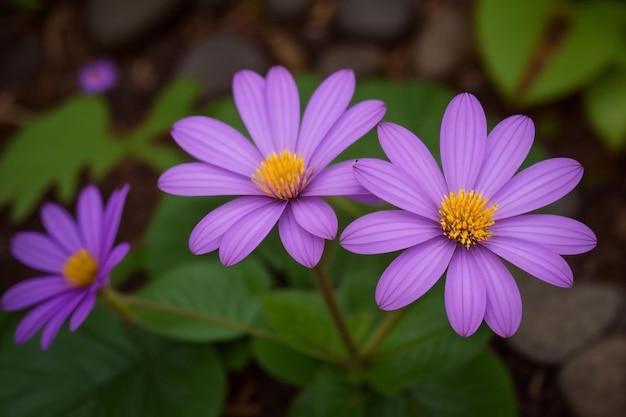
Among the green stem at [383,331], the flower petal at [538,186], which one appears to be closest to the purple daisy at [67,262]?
the green stem at [383,331]

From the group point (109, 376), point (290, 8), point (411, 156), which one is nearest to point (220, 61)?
point (290, 8)

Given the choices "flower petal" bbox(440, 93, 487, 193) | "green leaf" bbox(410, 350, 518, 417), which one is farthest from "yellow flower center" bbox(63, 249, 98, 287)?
"green leaf" bbox(410, 350, 518, 417)

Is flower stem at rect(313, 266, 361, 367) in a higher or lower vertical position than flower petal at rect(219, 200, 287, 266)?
lower

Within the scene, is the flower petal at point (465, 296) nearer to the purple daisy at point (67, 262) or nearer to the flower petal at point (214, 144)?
the flower petal at point (214, 144)

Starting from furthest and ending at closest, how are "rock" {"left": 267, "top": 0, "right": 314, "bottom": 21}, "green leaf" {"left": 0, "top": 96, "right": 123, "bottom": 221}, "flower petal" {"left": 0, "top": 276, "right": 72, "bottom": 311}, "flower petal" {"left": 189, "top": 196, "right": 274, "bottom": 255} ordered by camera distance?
"rock" {"left": 267, "top": 0, "right": 314, "bottom": 21}
"green leaf" {"left": 0, "top": 96, "right": 123, "bottom": 221}
"flower petal" {"left": 0, "top": 276, "right": 72, "bottom": 311}
"flower petal" {"left": 189, "top": 196, "right": 274, "bottom": 255}

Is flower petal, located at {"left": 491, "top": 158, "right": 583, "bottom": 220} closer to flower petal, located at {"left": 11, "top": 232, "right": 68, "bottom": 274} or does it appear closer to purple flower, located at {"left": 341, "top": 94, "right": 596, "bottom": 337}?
purple flower, located at {"left": 341, "top": 94, "right": 596, "bottom": 337}

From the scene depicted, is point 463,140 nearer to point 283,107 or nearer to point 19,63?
point 283,107
